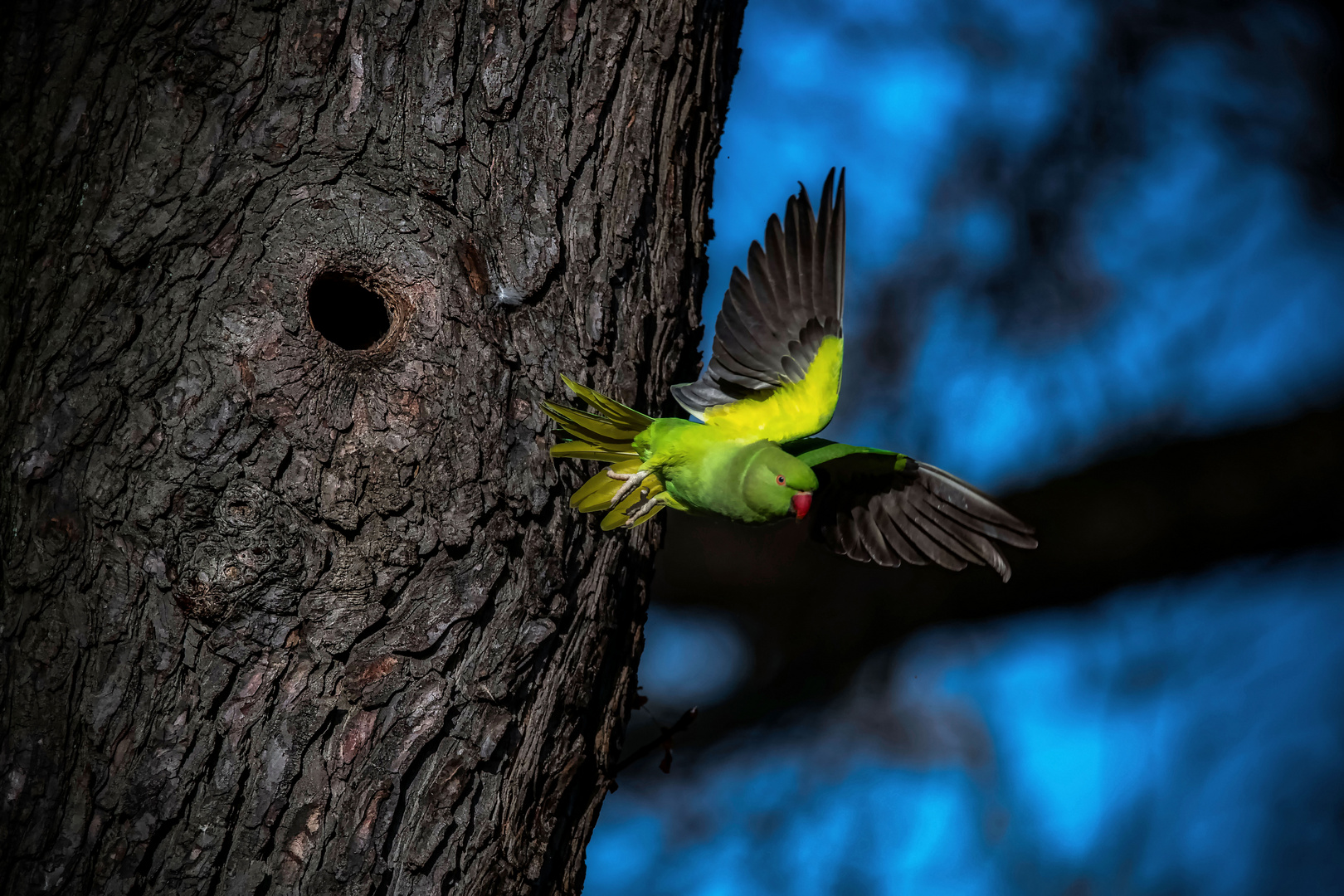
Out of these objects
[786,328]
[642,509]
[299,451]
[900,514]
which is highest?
[786,328]

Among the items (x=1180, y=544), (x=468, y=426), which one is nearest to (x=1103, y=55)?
(x=1180, y=544)

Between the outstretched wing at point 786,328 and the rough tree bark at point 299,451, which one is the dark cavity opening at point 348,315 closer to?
the rough tree bark at point 299,451

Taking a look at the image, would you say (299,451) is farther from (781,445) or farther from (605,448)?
(781,445)

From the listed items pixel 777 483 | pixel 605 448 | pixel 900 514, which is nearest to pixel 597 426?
pixel 605 448

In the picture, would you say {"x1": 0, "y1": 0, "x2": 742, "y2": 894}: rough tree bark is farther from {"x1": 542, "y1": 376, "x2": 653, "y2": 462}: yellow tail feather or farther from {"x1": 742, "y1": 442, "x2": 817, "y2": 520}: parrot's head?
{"x1": 742, "y1": 442, "x2": 817, "y2": 520}: parrot's head

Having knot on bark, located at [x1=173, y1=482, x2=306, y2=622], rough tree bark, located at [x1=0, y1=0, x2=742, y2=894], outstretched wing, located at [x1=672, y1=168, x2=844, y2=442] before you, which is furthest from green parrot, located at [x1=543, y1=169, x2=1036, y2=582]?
knot on bark, located at [x1=173, y1=482, x2=306, y2=622]

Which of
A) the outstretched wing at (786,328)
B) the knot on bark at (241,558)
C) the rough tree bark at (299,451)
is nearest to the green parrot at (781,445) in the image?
the outstretched wing at (786,328)

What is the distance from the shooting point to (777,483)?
2348mm

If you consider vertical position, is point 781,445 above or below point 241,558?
above

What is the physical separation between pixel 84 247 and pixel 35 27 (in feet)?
1.87

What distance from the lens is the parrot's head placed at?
2340 mm

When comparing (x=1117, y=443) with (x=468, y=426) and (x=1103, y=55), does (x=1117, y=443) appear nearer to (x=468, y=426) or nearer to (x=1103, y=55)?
(x=1103, y=55)

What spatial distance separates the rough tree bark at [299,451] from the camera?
1.73 m

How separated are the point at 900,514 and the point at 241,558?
184 centimetres
